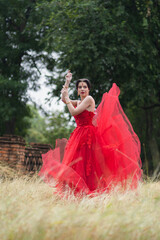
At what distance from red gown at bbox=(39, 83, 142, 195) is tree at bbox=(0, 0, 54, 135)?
11.1 meters

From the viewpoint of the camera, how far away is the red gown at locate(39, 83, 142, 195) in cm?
445

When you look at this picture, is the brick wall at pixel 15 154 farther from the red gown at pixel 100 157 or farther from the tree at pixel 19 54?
the tree at pixel 19 54

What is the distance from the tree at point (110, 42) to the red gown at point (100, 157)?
→ 21.4 feet

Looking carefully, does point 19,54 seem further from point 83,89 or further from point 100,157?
point 100,157

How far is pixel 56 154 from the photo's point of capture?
5020mm

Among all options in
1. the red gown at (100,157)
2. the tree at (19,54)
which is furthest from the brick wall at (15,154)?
the tree at (19,54)

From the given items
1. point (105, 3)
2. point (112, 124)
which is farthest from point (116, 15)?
point (112, 124)

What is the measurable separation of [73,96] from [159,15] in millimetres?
4620

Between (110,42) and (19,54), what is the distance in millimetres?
7062

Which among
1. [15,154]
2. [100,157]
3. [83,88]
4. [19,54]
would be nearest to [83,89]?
[83,88]

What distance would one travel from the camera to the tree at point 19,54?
15938 mm

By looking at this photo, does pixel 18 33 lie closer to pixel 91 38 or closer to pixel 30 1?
pixel 30 1

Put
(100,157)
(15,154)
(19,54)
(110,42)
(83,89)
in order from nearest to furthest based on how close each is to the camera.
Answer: (100,157) < (83,89) < (15,154) < (110,42) < (19,54)

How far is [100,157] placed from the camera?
178 inches
